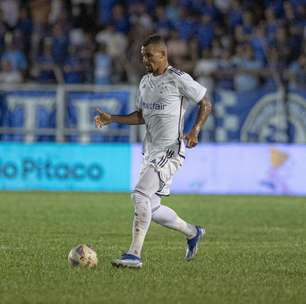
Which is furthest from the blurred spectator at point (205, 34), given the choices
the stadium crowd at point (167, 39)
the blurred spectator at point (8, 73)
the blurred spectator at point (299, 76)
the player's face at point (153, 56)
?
the player's face at point (153, 56)

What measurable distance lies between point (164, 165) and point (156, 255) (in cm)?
142

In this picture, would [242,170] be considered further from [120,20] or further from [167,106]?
[167,106]

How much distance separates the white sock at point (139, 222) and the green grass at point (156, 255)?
0.24 metres

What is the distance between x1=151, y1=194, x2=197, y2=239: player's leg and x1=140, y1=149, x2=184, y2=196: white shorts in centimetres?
11

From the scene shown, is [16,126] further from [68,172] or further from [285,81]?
[285,81]

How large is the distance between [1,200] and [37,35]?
695 centimetres

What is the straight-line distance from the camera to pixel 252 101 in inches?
868

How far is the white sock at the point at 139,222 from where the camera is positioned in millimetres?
9492

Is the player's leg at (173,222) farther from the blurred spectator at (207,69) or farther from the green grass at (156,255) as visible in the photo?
the blurred spectator at (207,69)

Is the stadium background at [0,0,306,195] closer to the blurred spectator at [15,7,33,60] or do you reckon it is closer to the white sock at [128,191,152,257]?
the blurred spectator at [15,7,33,60]

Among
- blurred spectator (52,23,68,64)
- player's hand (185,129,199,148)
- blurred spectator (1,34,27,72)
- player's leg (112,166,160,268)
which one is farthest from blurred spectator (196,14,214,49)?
player's hand (185,129,199,148)

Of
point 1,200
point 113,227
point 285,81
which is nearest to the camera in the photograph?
point 113,227

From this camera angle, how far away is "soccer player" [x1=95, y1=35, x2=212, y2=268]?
31.5 ft

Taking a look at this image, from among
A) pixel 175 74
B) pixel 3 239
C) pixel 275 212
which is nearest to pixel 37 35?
pixel 275 212
